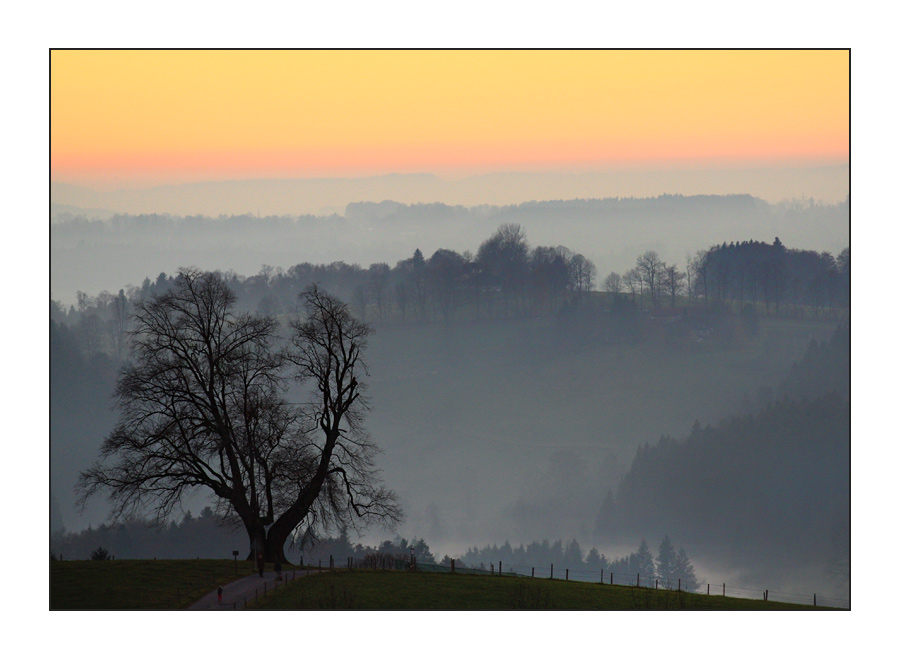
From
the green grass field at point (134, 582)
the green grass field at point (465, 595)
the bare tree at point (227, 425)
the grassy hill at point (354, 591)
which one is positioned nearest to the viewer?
the green grass field at point (134, 582)

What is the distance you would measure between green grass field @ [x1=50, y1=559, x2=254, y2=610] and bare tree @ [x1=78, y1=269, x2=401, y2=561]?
10.2 ft

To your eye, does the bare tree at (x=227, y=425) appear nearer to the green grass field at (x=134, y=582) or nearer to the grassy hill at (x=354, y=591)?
the green grass field at (x=134, y=582)

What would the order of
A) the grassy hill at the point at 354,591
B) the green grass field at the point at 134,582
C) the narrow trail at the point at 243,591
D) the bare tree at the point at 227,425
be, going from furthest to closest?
1. the bare tree at the point at 227,425
2. the grassy hill at the point at 354,591
3. the green grass field at the point at 134,582
4. the narrow trail at the point at 243,591

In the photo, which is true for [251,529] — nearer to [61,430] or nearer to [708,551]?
[61,430]

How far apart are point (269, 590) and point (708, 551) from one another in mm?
171854

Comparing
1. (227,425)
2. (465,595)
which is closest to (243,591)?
(227,425)

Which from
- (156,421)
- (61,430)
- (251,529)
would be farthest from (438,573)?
(61,430)

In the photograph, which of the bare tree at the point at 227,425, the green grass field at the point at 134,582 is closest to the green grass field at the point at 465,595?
the green grass field at the point at 134,582

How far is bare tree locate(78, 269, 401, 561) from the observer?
1913 inches

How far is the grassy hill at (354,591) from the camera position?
4081cm

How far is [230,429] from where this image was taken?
4944cm

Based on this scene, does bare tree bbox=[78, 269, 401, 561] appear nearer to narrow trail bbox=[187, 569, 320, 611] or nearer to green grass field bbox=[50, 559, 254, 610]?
green grass field bbox=[50, 559, 254, 610]

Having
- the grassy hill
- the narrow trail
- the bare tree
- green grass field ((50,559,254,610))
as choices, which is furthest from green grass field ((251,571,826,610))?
the bare tree

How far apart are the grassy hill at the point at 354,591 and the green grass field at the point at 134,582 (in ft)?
0.14
